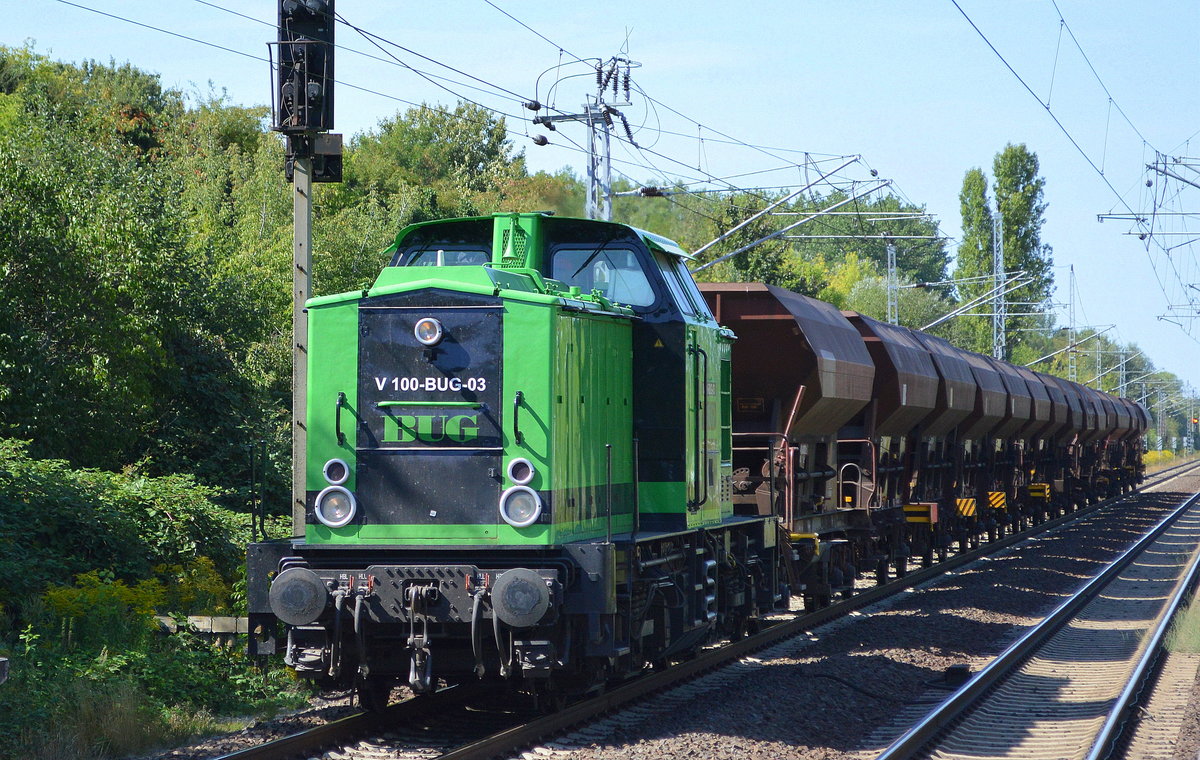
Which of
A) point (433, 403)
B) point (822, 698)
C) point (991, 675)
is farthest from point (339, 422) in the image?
point (991, 675)

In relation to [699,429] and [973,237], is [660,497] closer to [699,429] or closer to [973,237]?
[699,429]

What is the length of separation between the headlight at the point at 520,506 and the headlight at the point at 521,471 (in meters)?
0.04

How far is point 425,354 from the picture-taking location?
→ 8148 millimetres

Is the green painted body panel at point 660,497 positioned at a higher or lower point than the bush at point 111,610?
higher

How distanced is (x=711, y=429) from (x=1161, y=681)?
15.9ft

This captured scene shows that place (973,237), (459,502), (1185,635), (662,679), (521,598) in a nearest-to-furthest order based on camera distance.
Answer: (521,598)
(459,502)
(662,679)
(1185,635)
(973,237)

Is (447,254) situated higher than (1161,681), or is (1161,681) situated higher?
(447,254)

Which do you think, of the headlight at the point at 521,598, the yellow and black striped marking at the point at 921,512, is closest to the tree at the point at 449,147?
the yellow and black striped marking at the point at 921,512

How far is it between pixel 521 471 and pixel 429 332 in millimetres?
1083

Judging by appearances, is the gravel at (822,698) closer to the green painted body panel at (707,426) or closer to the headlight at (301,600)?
the headlight at (301,600)

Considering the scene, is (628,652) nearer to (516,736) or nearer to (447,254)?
(516,736)

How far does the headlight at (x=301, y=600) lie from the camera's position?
7.73 m

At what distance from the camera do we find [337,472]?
27.0 ft

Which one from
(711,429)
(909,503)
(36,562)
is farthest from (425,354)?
(909,503)
